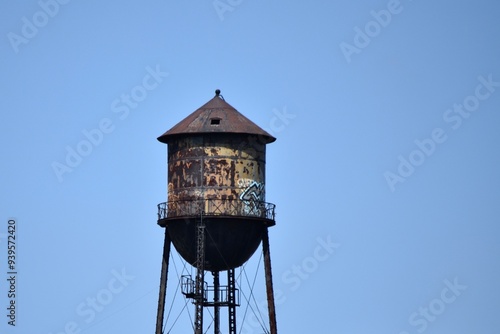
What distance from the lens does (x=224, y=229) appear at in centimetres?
11375

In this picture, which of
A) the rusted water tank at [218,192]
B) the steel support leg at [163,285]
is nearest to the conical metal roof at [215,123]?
the rusted water tank at [218,192]

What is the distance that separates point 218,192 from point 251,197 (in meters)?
1.48

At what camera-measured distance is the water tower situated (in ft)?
373

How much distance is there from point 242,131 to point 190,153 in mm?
2370

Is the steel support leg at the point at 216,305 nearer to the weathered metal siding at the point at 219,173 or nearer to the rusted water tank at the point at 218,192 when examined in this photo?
the rusted water tank at the point at 218,192

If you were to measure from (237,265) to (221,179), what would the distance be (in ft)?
12.4

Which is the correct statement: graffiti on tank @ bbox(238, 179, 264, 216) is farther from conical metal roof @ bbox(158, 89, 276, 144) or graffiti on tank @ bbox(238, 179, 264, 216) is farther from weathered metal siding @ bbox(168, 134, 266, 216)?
conical metal roof @ bbox(158, 89, 276, 144)

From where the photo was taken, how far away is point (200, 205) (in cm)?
11388

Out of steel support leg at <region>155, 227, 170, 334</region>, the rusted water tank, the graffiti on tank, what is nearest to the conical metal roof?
the rusted water tank

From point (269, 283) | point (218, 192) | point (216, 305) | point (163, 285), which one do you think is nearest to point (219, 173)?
point (218, 192)

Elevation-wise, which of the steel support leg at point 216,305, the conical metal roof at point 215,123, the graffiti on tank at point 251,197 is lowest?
the steel support leg at point 216,305

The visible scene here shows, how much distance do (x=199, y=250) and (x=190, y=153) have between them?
420 centimetres

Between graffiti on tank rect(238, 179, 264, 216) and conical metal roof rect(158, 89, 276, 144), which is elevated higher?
conical metal roof rect(158, 89, 276, 144)

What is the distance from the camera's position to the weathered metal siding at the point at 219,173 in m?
114
